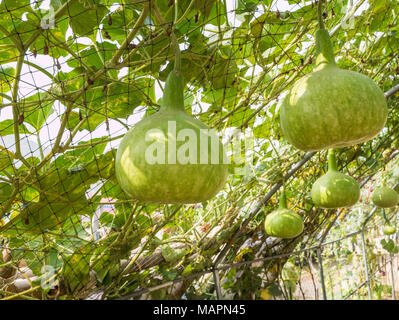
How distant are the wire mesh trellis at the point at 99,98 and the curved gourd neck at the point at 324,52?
283mm

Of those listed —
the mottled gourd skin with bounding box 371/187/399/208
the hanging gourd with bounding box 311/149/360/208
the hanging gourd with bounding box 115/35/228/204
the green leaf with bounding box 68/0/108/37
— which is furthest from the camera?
the mottled gourd skin with bounding box 371/187/399/208

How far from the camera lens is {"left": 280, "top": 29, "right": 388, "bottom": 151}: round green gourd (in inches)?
24.0

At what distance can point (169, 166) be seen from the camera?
0.54 metres

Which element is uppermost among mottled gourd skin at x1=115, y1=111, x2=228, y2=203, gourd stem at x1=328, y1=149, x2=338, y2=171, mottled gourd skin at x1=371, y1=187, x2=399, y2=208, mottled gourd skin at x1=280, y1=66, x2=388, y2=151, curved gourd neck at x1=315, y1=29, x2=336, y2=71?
mottled gourd skin at x1=371, y1=187, x2=399, y2=208

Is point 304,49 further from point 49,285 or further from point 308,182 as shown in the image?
point 49,285

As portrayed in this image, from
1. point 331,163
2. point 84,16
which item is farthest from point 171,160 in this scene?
point 331,163

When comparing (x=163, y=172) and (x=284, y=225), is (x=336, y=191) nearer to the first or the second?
(x=284, y=225)

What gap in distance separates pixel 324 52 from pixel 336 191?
2.76ft

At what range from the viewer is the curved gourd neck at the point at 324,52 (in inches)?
27.3

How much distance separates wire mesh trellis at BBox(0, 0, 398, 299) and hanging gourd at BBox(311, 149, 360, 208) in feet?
1.44

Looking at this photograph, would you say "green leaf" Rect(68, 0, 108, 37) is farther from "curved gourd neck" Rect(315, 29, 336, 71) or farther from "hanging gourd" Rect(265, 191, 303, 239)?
"hanging gourd" Rect(265, 191, 303, 239)

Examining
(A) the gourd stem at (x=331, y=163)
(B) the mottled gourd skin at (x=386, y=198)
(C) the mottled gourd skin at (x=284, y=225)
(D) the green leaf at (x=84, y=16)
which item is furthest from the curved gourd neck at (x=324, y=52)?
(B) the mottled gourd skin at (x=386, y=198)

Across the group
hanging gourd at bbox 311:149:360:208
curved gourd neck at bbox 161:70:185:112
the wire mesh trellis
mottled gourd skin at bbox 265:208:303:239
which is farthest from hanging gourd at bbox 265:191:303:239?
curved gourd neck at bbox 161:70:185:112

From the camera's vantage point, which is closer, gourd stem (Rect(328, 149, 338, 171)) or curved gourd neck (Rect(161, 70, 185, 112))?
curved gourd neck (Rect(161, 70, 185, 112))
